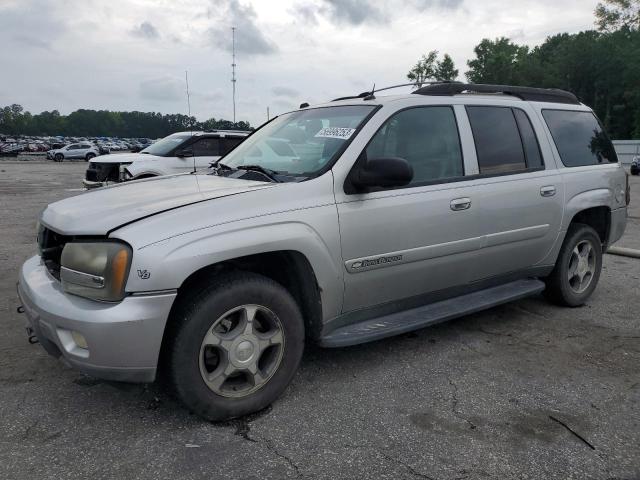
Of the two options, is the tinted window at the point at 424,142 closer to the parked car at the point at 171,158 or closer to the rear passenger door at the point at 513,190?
the rear passenger door at the point at 513,190

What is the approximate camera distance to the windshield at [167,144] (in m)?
10.9

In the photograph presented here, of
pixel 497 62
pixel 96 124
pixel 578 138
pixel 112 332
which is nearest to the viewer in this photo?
pixel 112 332

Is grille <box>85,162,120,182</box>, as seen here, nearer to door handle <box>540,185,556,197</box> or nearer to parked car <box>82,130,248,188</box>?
parked car <box>82,130,248,188</box>

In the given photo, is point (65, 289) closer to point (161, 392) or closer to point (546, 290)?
point (161, 392)

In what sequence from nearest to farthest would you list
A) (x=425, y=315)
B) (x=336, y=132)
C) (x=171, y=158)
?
(x=336, y=132) < (x=425, y=315) < (x=171, y=158)

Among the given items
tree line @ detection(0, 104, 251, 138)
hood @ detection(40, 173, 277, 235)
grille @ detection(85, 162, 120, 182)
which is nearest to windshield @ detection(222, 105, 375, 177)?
hood @ detection(40, 173, 277, 235)

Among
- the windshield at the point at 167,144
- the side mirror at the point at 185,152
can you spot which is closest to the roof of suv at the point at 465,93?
the side mirror at the point at 185,152

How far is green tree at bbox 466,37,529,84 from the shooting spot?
245 feet

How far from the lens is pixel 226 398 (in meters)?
2.71

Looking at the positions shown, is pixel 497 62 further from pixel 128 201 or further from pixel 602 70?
pixel 128 201

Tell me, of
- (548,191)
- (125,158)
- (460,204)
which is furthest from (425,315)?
(125,158)

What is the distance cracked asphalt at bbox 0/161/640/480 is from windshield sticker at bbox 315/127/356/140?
148 centimetres

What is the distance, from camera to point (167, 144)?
11203mm

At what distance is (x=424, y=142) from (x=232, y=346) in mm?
1861
